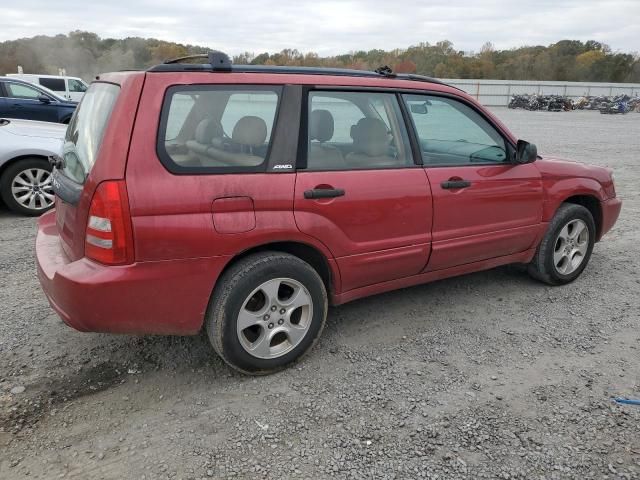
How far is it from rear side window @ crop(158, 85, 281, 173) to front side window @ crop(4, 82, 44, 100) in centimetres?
1097

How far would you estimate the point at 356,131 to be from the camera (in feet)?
11.2

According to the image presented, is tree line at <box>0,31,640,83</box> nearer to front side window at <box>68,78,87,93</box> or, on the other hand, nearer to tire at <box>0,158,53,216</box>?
front side window at <box>68,78,87,93</box>

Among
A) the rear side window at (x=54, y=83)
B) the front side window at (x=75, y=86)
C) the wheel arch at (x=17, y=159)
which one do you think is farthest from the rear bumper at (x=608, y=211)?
the rear side window at (x=54, y=83)

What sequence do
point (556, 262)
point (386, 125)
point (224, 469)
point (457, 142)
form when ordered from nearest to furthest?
point (224, 469) < point (386, 125) < point (457, 142) < point (556, 262)

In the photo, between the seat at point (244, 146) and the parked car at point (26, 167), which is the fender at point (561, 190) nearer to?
the seat at point (244, 146)

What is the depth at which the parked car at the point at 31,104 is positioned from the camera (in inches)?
462

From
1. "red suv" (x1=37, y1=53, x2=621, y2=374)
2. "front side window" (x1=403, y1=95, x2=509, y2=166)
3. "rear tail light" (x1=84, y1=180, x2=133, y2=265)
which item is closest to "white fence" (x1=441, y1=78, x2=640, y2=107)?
"front side window" (x1=403, y1=95, x2=509, y2=166)

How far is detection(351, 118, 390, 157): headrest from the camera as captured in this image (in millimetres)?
3383

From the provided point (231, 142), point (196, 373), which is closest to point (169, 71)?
point (231, 142)

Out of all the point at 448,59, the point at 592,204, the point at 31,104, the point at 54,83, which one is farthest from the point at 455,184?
the point at 448,59

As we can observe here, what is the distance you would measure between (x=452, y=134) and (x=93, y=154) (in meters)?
2.53

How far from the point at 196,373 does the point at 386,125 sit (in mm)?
1957

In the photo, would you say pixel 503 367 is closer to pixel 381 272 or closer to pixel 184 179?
pixel 381 272

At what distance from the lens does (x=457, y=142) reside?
3.97 metres
